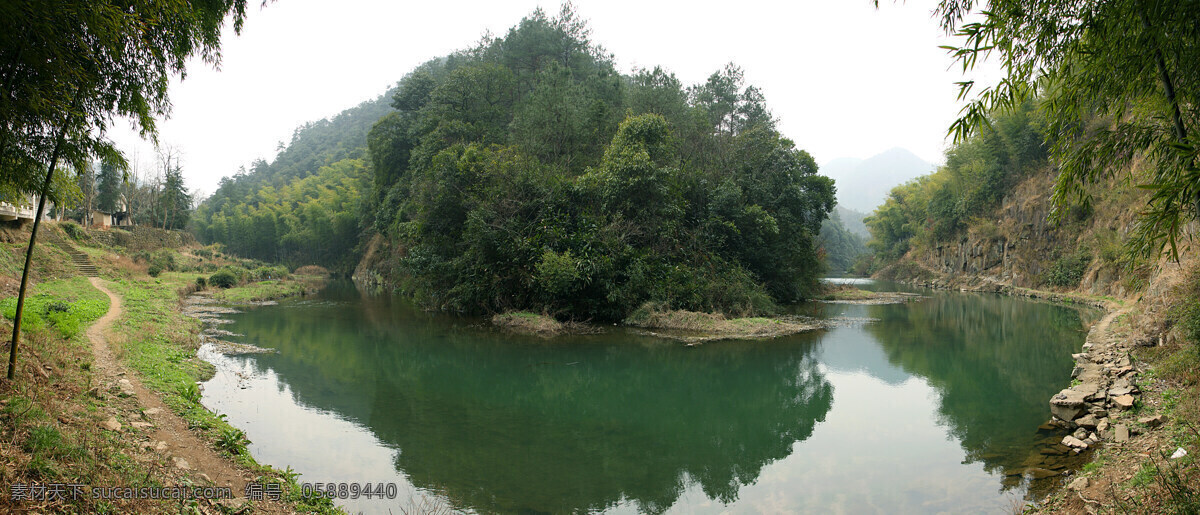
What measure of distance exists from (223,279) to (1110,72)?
34.4 m

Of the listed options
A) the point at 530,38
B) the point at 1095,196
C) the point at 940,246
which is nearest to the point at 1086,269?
the point at 1095,196

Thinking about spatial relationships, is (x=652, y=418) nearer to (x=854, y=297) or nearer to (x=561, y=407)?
(x=561, y=407)

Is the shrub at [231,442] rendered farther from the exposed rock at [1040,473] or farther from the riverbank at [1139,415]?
the exposed rock at [1040,473]

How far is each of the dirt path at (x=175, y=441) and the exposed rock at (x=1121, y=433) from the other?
920 centimetres

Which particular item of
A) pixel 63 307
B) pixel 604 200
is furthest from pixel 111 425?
pixel 604 200

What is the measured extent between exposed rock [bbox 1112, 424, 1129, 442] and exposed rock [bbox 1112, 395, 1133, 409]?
87cm

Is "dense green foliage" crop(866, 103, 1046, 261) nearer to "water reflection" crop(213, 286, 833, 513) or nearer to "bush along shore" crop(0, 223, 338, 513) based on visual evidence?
"water reflection" crop(213, 286, 833, 513)

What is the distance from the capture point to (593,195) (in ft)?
67.0

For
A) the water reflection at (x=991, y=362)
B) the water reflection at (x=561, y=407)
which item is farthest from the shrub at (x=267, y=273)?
the water reflection at (x=991, y=362)

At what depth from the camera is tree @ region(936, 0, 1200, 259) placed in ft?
12.8

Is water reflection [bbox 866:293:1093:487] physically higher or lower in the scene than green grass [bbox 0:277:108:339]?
lower

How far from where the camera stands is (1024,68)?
4.48m

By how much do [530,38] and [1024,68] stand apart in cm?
3125

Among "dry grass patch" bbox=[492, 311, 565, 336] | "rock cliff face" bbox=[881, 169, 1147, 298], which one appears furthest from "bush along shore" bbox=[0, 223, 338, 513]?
"rock cliff face" bbox=[881, 169, 1147, 298]
